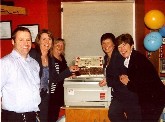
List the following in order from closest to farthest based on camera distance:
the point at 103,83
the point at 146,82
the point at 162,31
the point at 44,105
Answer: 1. the point at 146,82
2. the point at 44,105
3. the point at 103,83
4. the point at 162,31

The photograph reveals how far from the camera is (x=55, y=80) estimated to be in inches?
132

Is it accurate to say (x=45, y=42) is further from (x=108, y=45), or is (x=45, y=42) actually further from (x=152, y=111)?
(x=152, y=111)

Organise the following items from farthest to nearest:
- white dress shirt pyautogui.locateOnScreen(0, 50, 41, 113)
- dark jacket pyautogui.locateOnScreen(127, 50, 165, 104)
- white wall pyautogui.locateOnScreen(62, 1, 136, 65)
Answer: white wall pyautogui.locateOnScreen(62, 1, 136, 65) → dark jacket pyautogui.locateOnScreen(127, 50, 165, 104) → white dress shirt pyautogui.locateOnScreen(0, 50, 41, 113)

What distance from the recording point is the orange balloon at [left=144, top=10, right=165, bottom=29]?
13.6ft

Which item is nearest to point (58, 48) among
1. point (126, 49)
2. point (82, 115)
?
point (82, 115)

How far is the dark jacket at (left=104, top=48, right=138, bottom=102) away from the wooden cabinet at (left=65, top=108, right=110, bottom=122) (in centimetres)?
47

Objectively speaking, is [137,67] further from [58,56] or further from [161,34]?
[161,34]

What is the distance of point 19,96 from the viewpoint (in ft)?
7.11

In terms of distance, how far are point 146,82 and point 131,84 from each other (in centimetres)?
17

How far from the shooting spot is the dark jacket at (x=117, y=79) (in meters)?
3.21

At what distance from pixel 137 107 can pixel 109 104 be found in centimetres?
58

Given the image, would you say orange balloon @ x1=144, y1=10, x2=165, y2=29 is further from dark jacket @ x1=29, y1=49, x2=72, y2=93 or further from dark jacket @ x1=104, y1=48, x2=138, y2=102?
dark jacket @ x1=29, y1=49, x2=72, y2=93

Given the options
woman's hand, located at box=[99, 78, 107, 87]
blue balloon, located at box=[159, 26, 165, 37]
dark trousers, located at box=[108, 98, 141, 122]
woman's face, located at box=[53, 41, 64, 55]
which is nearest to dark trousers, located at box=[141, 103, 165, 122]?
dark trousers, located at box=[108, 98, 141, 122]

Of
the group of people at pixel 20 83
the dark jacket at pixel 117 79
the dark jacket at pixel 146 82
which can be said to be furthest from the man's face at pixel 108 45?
the group of people at pixel 20 83
